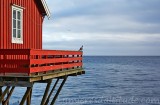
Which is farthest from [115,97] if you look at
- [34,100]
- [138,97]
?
[34,100]

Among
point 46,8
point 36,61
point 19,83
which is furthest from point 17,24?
point 19,83

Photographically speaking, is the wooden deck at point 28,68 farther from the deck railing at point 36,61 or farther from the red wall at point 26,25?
the red wall at point 26,25

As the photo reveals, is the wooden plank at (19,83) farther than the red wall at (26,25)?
No

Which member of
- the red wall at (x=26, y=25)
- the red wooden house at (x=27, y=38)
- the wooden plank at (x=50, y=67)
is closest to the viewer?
the wooden plank at (x=50, y=67)

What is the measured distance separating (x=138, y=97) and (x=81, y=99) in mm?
8070

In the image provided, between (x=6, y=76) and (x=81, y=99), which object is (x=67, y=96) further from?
(x=6, y=76)

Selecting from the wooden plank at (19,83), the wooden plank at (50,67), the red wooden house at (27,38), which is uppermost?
the red wooden house at (27,38)

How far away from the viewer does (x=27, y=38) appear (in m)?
22.0

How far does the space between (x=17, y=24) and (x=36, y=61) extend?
5.41m

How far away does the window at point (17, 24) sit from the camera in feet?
66.3

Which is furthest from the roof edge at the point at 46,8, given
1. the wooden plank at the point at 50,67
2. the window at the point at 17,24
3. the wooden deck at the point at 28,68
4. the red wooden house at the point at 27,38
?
the wooden deck at the point at 28,68

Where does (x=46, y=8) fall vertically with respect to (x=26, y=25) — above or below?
above

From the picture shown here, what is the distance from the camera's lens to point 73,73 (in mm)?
22719

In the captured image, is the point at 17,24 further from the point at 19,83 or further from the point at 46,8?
the point at 19,83
